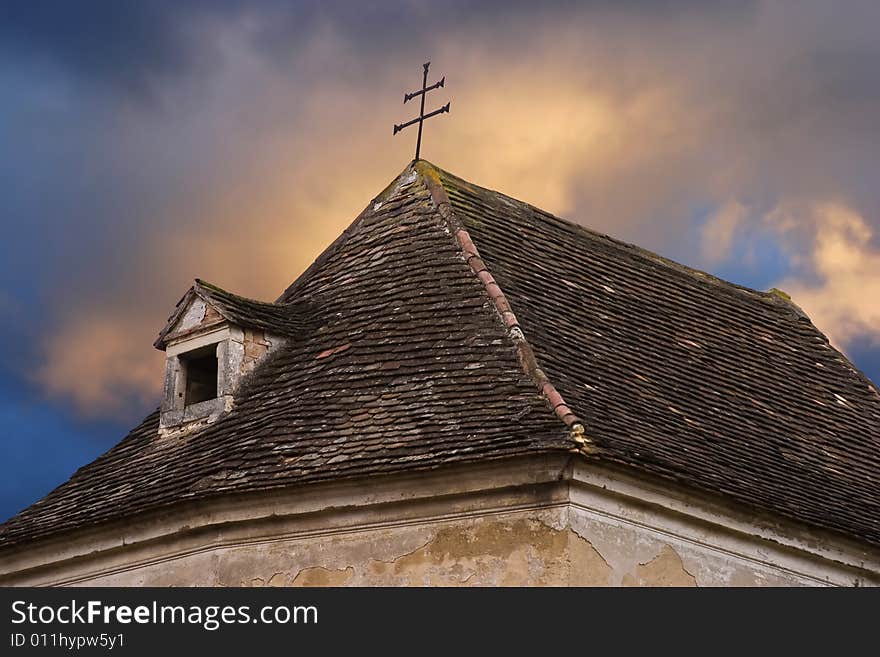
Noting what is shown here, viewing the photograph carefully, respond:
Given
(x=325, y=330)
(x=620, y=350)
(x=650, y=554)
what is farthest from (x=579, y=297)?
(x=650, y=554)

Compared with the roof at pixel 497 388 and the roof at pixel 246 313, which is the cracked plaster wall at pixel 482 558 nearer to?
the roof at pixel 497 388

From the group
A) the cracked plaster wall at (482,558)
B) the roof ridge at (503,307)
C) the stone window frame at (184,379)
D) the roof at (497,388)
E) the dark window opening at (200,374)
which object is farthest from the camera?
the dark window opening at (200,374)

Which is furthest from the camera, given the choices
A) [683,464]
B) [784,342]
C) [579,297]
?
[784,342]

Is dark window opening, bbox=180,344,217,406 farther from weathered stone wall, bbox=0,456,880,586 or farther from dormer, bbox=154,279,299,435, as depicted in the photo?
weathered stone wall, bbox=0,456,880,586

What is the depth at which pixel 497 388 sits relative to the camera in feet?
47.2

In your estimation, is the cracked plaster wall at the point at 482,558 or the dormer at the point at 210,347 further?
the dormer at the point at 210,347

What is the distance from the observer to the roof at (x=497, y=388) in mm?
14156

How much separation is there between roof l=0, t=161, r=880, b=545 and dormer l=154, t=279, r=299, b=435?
0.18 meters

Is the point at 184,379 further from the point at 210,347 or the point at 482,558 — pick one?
the point at 482,558

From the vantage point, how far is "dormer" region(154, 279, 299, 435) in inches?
631

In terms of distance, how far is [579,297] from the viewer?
1722 cm

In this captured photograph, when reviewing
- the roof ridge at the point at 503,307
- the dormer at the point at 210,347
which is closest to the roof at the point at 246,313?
the dormer at the point at 210,347

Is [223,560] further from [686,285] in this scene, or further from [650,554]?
[686,285]
